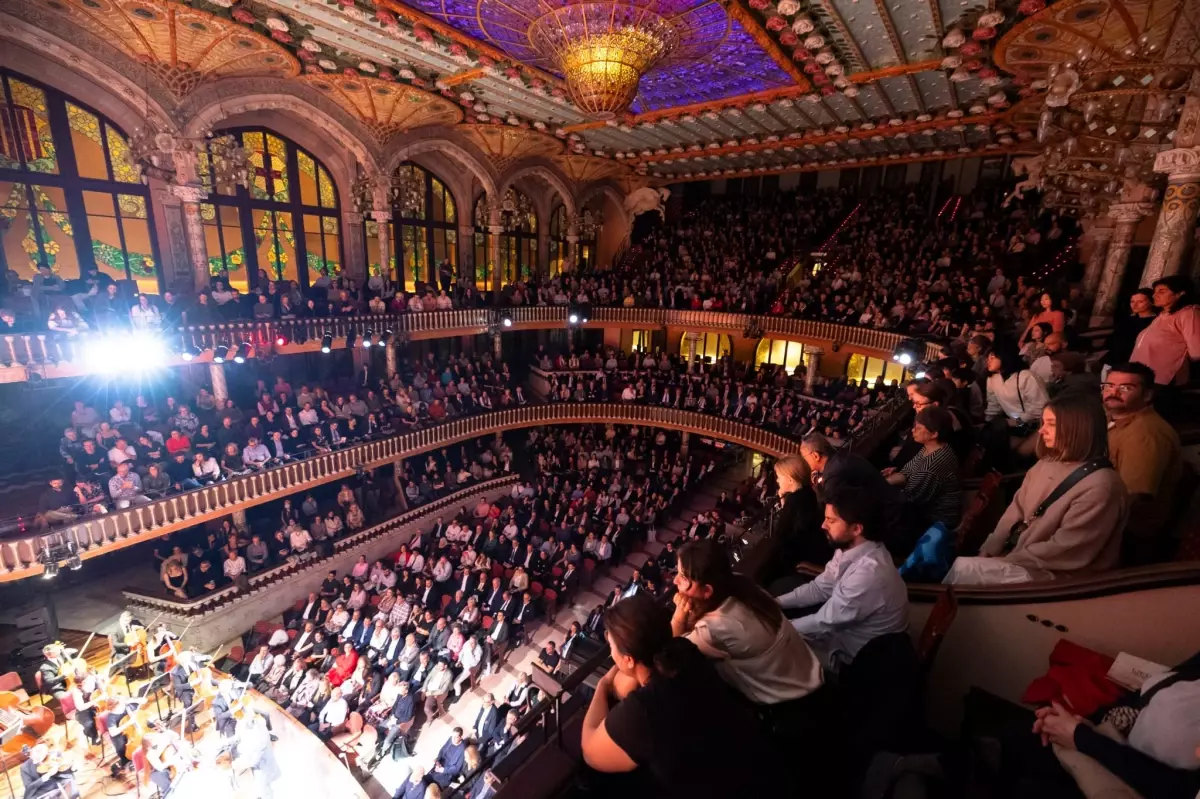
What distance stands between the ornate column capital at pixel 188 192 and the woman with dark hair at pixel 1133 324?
15379 millimetres

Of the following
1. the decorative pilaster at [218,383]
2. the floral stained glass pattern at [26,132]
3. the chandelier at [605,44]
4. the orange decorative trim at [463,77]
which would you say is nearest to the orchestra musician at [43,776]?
the decorative pilaster at [218,383]

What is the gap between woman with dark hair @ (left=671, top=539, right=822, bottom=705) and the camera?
79.9 inches

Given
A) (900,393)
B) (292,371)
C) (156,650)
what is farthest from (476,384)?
(900,393)

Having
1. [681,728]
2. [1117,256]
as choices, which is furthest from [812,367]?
[681,728]

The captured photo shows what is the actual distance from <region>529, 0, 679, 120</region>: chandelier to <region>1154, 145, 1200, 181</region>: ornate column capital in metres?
5.78

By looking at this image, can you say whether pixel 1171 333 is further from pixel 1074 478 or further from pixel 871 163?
pixel 871 163

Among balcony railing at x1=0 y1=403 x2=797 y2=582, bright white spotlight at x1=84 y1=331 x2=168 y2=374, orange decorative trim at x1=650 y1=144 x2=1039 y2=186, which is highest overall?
orange decorative trim at x1=650 y1=144 x2=1039 y2=186

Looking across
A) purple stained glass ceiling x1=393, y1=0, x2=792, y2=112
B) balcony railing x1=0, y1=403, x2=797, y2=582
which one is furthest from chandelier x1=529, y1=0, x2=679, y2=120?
balcony railing x1=0, y1=403, x2=797, y2=582

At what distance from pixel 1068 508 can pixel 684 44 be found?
8.70 metres

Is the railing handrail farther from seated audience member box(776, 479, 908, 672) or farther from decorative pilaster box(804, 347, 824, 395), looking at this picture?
seated audience member box(776, 479, 908, 672)

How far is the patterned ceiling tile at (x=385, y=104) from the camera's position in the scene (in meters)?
11.5

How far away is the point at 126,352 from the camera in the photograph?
9.87 meters

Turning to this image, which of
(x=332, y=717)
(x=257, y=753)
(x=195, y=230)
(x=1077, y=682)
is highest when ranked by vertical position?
(x=195, y=230)

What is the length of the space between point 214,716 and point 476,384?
10097 mm
